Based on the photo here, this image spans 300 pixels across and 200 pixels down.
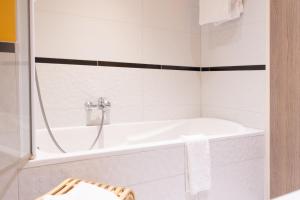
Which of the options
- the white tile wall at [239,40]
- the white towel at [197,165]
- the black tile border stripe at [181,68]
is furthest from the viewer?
the black tile border stripe at [181,68]

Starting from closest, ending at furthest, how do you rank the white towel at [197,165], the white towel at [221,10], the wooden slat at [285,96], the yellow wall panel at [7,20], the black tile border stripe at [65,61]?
the yellow wall panel at [7,20], the white towel at [197,165], the wooden slat at [285,96], the black tile border stripe at [65,61], the white towel at [221,10]

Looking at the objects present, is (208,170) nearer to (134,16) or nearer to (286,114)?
(286,114)

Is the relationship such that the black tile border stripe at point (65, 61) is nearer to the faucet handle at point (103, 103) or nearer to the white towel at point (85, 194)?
the faucet handle at point (103, 103)

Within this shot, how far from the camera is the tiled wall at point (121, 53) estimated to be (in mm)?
1979

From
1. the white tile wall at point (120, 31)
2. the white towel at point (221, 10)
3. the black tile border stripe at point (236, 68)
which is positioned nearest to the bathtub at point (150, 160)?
the black tile border stripe at point (236, 68)

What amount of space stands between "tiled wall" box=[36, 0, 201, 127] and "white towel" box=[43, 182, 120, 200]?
108 centimetres

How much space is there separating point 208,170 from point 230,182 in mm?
292

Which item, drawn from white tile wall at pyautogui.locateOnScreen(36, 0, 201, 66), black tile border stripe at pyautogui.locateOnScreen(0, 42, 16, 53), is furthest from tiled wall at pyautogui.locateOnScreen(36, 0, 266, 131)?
black tile border stripe at pyautogui.locateOnScreen(0, 42, 16, 53)

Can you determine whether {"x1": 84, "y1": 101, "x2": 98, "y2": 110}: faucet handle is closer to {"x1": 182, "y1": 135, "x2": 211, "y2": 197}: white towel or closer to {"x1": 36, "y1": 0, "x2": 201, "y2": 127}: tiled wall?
{"x1": 36, "y1": 0, "x2": 201, "y2": 127}: tiled wall

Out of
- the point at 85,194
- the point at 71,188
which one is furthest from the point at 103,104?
the point at 85,194

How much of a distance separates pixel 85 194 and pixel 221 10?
1.83m

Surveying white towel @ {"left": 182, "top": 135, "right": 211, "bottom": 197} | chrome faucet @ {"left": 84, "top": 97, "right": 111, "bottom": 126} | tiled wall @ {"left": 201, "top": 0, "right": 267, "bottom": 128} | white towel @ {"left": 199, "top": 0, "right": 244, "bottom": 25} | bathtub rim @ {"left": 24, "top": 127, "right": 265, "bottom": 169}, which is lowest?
white towel @ {"left": 182, "top": 135, "right": 211, "bottom": 197}

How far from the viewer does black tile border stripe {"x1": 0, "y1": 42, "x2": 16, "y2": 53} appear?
3.15 ft

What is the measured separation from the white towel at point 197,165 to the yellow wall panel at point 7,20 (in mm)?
1035
